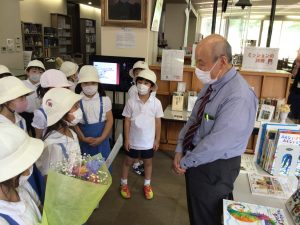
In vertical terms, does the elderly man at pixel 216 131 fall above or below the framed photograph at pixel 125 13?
below

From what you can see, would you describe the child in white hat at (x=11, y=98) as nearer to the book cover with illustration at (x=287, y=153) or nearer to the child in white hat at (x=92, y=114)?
the child in white hat at (x=92, y=114)

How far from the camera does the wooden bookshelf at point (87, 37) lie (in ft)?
36.4

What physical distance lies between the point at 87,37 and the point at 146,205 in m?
10.4

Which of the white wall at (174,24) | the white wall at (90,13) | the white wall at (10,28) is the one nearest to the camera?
the white wall at (10,28)

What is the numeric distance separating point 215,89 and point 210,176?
0.52 meters

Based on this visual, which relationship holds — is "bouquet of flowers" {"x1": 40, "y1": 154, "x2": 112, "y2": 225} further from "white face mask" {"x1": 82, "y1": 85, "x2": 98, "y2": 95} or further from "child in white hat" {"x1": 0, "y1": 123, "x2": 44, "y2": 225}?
"white face mask" {"x1": 82, "y1": 85, "x2": 98, "y2": 95}

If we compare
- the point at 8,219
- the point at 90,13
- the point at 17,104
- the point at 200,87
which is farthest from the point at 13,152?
the point at 90,13

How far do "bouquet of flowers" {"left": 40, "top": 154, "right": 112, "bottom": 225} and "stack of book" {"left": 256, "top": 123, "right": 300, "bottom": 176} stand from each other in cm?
111

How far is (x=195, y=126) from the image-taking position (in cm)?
167

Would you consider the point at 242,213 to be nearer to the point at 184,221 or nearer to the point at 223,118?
the point at 223,118

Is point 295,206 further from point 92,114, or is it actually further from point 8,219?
point 92,114

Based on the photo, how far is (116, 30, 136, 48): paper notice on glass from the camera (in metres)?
3.59

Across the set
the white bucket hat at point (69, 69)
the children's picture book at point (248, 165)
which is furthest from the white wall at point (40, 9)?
the children's picture book at point (248, 165)

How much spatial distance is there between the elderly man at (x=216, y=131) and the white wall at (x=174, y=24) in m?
8.78
